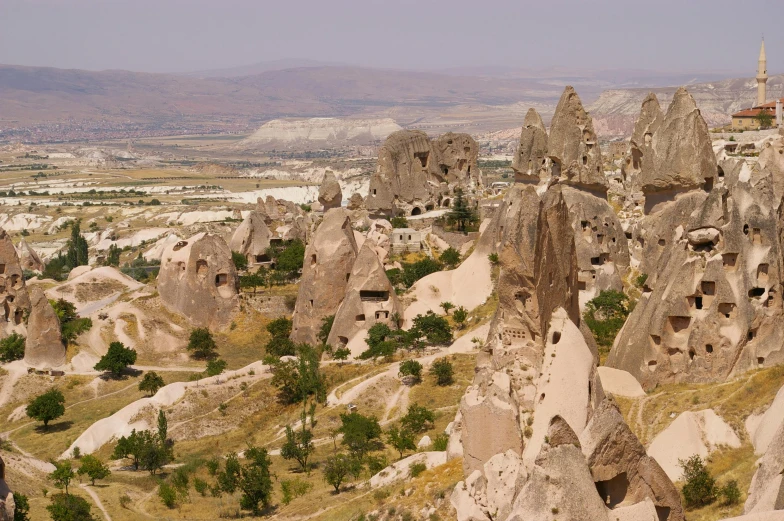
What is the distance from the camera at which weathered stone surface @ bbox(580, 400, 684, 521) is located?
16.5 metres

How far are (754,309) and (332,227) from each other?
2579 cm

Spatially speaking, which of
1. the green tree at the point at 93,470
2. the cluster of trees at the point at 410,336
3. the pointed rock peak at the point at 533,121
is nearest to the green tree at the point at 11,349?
the cluster of trees at the point at 410,336

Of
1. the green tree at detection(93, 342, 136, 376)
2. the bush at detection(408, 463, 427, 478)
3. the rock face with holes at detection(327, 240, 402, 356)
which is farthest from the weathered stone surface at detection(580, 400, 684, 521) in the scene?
the green tree at detection(93, 342, 136, 376)

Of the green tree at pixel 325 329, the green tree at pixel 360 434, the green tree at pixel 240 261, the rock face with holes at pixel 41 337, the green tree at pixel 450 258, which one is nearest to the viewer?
the green tree at pixel 360 434

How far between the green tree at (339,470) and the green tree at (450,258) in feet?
87.4

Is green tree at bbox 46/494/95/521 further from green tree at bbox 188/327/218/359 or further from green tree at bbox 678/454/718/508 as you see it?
green tree at bbox 188/327/218/359

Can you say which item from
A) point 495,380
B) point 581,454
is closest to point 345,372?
point 495,380

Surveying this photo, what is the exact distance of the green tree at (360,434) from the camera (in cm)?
3206

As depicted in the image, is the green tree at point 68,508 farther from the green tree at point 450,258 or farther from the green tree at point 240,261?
the green tree at point 240,261

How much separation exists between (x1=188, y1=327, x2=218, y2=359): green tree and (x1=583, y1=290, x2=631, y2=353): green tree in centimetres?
1929

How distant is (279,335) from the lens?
50.1m

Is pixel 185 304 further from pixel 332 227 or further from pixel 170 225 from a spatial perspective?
pixel 170 225

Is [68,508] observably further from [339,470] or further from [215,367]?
[215,367]

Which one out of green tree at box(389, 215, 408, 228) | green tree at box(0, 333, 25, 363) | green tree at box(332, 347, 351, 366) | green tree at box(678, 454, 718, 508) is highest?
green tree at box(678, 454, 718, 508)
